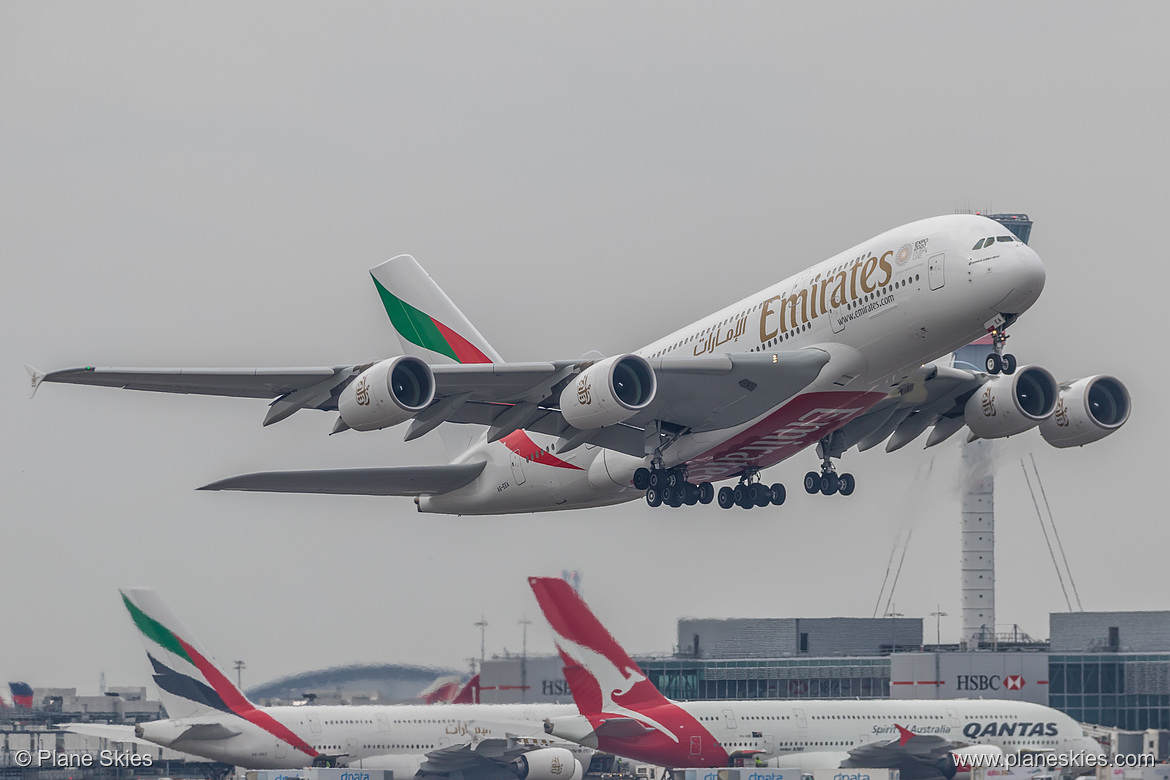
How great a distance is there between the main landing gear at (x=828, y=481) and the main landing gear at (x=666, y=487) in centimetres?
357

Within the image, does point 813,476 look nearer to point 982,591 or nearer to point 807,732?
point 807,732

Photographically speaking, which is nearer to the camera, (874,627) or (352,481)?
(352,481)

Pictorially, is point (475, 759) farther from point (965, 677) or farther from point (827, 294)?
point (965, 677)

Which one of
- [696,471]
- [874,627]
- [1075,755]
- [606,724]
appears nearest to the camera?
[696,471]

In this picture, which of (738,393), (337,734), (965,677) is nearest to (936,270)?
(738,393)

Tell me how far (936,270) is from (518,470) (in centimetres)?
1289

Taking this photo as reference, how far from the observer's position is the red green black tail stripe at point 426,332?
1757 inches

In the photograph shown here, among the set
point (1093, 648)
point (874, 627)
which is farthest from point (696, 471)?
point (874, 627)

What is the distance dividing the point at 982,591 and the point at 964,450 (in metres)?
33.6

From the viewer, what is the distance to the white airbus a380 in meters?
31.7

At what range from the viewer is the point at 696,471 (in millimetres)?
38062

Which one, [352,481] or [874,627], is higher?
[352,481]

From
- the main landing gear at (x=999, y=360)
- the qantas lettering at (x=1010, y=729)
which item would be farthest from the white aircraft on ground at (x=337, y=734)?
the main landing gear at (x=999, y=360)

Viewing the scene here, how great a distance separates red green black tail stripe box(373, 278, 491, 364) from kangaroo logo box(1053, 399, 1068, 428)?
51.8 ft
